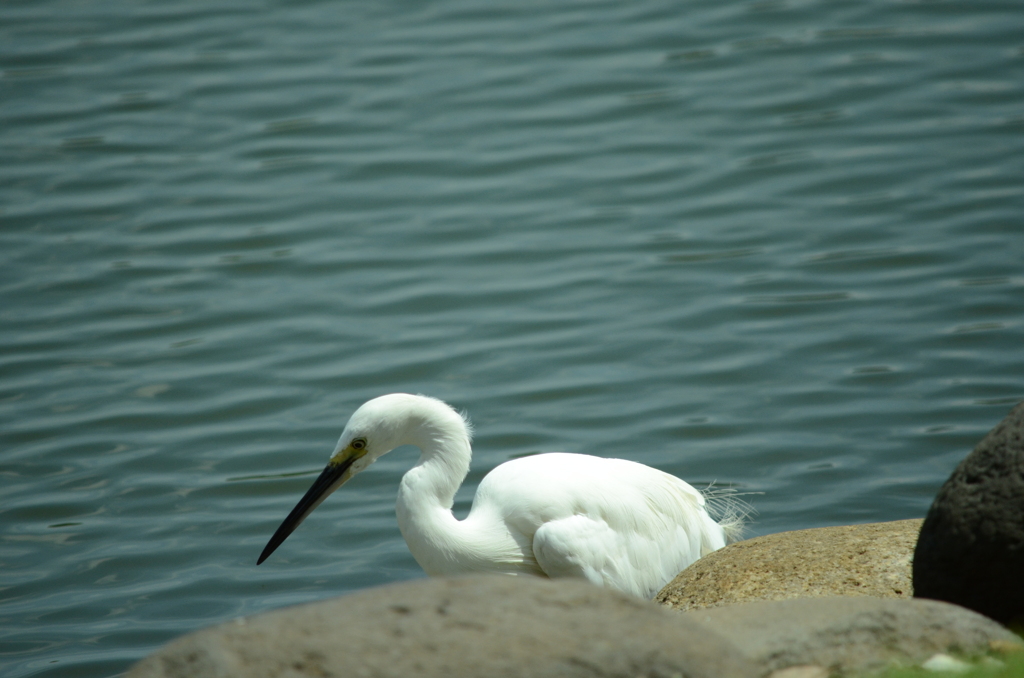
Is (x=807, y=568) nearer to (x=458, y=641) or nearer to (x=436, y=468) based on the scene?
(x=436, y=468)

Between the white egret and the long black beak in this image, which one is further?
the long black beak

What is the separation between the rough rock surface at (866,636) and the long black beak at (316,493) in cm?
218

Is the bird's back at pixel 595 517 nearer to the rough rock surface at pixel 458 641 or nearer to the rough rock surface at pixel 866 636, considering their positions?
the rough rock surface at pixel 866 636

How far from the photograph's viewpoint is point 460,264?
27.5 feet

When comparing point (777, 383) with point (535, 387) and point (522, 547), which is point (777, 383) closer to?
point (535, 387)

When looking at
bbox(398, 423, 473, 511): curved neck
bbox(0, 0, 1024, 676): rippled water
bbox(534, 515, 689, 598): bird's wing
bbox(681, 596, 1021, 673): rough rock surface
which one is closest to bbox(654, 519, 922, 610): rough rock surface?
bbox(534, 515, 689, 598): bird's wing

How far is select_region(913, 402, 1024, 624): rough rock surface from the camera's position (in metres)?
3.11

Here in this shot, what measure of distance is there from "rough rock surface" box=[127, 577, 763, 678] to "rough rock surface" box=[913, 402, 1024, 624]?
32.4 inches

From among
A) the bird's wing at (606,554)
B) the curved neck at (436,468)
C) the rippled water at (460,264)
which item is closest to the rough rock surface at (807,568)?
the bird's wing at (606,554)

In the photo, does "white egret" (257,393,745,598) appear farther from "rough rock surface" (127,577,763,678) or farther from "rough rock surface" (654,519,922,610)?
"rough rock surface" (127,577,763,678)

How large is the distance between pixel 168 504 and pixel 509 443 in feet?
6.38

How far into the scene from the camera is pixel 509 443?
21.1 feet

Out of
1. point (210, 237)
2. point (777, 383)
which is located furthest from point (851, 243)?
point (210, 237)

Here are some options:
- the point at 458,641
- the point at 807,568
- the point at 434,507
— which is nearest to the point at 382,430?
the point at 434,507
